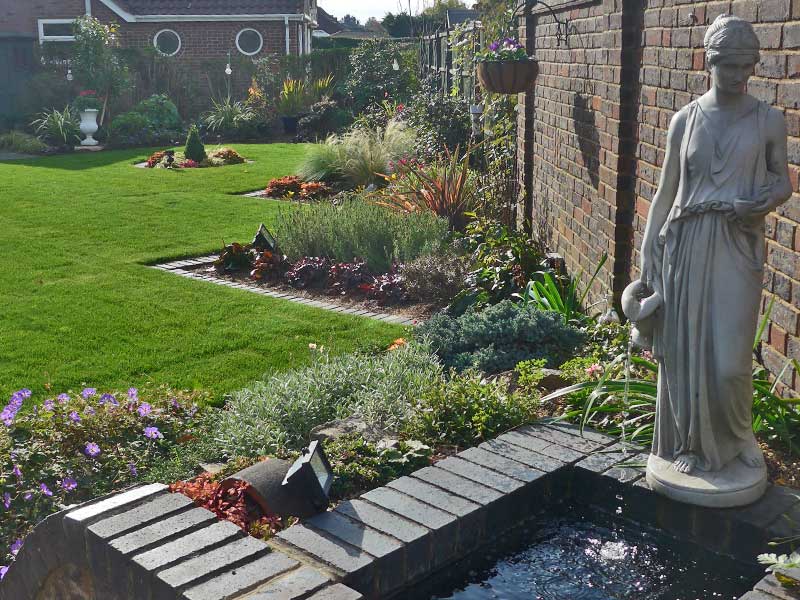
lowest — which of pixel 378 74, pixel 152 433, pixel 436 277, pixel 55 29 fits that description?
pixel 152 433

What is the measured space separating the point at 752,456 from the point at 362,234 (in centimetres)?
615

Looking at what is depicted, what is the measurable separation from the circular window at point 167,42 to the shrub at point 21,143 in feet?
28.7

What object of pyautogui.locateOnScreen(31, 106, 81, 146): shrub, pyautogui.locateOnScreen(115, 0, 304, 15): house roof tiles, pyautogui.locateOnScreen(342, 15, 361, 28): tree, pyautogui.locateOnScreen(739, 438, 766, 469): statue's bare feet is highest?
pyautogui.locateOnScreen(342, 15, 361, 28): tree

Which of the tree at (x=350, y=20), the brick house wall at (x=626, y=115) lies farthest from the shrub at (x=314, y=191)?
the tree at (x=350, y=20)

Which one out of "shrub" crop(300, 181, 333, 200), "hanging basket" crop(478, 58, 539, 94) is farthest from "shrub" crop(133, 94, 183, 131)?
"hanging basket" crop(478, 58, 539, 94)

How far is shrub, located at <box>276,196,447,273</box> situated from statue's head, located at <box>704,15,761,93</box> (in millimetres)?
5436

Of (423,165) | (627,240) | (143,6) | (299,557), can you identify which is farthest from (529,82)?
(143,6)

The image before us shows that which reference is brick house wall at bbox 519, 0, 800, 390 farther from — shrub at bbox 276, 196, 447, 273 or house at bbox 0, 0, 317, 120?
house at bbox 0, 0, 317, 120

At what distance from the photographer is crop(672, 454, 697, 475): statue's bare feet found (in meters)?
3.57

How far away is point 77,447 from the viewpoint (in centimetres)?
479

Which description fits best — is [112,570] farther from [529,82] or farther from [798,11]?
[529,82]

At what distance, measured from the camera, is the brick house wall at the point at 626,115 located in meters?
3.93

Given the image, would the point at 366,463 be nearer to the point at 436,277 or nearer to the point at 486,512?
the point at 486,512

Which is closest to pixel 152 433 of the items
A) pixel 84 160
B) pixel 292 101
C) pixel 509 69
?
pixel 509 69
